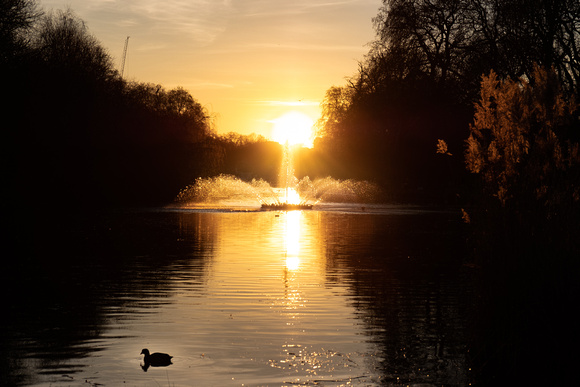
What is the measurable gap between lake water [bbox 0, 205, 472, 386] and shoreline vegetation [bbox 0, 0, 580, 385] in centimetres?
137

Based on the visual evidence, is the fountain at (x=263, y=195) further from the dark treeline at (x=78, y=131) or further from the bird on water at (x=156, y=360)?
the bird on water at (x=156, y=360)

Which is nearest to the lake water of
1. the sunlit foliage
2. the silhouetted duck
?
the silhouetted duck

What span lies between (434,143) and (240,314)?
4277 cm

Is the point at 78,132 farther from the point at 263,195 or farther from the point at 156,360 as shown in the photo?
the point at 156,360

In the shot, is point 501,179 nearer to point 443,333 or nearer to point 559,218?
point 559,218

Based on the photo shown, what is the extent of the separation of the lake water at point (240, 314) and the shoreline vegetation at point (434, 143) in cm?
137

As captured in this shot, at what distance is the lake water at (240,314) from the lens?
10.6m

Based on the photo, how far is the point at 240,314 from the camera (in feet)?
48.0

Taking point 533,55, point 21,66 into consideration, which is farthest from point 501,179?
point 21,66

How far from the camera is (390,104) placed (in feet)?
186

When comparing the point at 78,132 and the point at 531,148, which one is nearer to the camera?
the point at 531,148

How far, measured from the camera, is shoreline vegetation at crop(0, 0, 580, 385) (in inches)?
424

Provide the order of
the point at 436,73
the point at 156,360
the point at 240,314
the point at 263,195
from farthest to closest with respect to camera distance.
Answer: the point at 263,195 → the point at 436,73 → the point at 240,314 → the point at 156,360

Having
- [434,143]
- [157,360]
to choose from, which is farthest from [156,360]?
[434,143]
